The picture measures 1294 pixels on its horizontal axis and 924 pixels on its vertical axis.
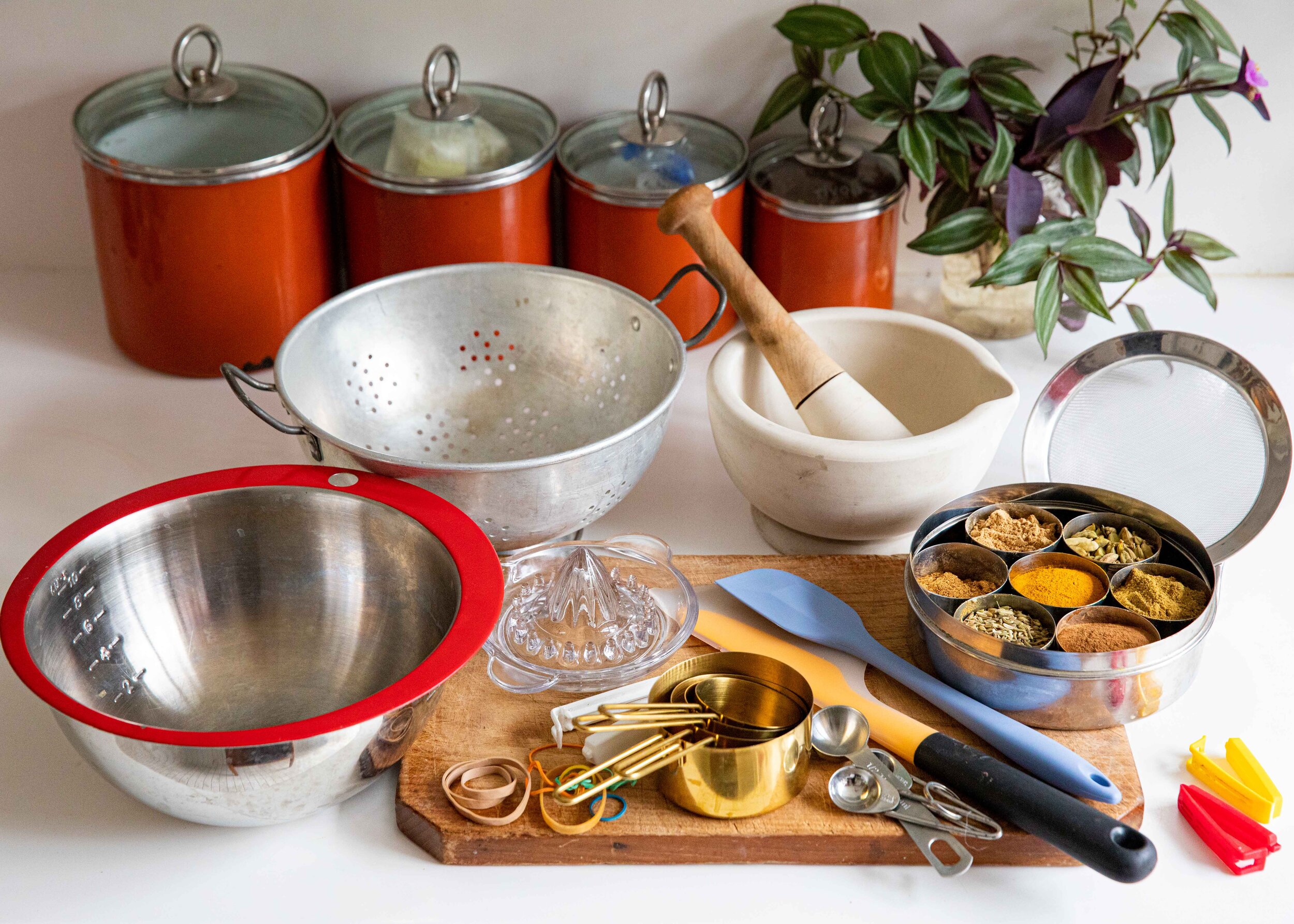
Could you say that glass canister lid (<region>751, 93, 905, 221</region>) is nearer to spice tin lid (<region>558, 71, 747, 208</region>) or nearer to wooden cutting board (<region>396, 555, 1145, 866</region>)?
spice tin lid (<region>558, 71, 747, 208</region>)

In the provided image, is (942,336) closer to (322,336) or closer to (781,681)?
(781,681)

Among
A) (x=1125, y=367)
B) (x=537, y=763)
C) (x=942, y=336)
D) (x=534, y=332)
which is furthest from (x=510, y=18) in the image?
(x=537, y=763)

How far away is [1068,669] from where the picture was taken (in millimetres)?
714

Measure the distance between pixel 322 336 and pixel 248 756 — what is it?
430 mm

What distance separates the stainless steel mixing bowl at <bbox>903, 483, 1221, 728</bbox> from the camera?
715 millimetres

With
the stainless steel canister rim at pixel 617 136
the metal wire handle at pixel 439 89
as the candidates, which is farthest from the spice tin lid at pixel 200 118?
the stainless steel canister rim at pixel 617 136

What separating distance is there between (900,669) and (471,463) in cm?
36

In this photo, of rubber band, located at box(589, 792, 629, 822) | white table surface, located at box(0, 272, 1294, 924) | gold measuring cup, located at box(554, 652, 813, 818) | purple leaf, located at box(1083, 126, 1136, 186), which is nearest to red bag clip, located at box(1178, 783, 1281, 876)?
white table surface, located at box(0, 272, 1294, 924)

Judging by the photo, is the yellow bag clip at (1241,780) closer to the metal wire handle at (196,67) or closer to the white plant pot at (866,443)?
the white plant pot at (866,443)

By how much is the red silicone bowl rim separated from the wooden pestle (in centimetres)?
29

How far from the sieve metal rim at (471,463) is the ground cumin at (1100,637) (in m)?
0.31

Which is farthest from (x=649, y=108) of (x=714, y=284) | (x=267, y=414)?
(x=267, y=414)

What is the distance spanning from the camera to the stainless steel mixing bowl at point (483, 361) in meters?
0.97

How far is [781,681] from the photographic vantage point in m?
0.74
